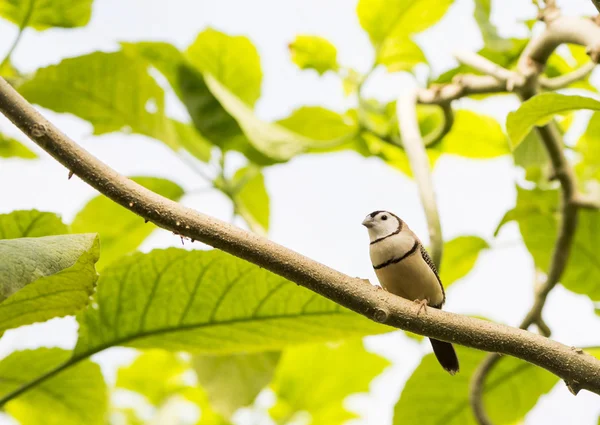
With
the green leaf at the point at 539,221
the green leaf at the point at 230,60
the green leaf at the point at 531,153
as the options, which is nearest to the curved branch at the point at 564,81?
the green leaf at the point at 531,153

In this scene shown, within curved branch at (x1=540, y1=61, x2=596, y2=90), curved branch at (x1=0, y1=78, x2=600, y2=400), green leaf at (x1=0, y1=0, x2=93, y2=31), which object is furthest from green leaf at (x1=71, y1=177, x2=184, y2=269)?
curved branch at (x1=0, y1=78, x2=600, y2=400)

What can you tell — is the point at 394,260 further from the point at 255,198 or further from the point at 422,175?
the point at 255,198

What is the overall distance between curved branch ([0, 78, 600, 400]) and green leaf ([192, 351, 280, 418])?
643mm

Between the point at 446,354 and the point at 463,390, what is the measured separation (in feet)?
0.95

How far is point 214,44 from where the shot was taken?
1305mm

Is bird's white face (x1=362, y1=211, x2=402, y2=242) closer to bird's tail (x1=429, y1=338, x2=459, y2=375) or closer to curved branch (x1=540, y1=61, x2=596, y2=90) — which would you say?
bird's tail (x1=429, y1=338, x2=459, y2=375)

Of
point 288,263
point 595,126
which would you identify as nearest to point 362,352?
point 595,126

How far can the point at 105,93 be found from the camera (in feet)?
3.86

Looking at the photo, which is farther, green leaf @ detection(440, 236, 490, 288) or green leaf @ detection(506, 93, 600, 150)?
green leaf @ detection(440, 236, 490, 288)

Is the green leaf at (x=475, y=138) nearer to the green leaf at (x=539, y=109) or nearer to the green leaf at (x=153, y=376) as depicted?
the green leaf at (x=539, y=109)

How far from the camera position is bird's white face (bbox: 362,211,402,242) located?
3.00 ft

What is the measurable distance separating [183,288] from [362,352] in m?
0.77

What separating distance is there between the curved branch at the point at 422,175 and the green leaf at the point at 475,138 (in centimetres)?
38

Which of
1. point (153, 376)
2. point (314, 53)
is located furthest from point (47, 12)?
point (153, 376)
